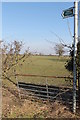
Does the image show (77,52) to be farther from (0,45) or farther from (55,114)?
(0,45)

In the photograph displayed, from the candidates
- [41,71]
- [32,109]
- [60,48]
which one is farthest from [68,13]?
[41,71]

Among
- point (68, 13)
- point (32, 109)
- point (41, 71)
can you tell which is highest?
point (68, 13)

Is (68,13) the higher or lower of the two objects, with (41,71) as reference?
higher

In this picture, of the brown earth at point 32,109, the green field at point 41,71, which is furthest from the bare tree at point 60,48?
the brown earth at point 32,109

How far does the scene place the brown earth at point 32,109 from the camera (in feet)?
23.9

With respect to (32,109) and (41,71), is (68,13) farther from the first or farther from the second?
(41,71)

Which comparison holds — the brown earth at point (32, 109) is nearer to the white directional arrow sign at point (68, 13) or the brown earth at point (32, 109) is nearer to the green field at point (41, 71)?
the green field at point (41, 71)

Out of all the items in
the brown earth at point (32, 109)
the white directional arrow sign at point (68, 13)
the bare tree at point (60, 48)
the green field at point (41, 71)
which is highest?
the white directional arrow sign at point (68, 13)

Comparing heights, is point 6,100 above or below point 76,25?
below

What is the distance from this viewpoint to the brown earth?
729 centimetres

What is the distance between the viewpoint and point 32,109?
794 cm

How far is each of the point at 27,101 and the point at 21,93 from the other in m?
0.81

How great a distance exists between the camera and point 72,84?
25.8 ft

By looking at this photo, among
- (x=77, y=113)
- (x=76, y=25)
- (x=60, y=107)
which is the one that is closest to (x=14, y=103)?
(x=60, y=107)
